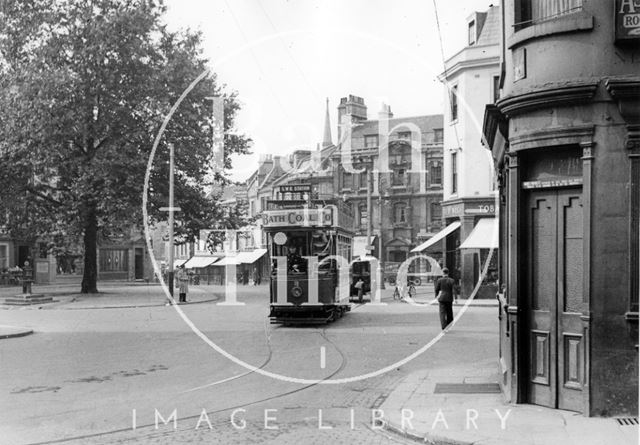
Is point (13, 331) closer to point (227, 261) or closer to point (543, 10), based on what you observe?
point (543, 10)

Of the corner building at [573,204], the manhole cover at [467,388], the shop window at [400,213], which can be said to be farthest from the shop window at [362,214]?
the corner building at [573,204]

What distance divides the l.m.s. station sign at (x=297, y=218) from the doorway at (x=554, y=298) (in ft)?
36.5

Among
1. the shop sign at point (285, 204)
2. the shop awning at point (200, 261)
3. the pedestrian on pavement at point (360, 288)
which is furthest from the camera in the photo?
the shop awning at point (200, 261)

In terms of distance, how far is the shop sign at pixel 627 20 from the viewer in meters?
8.32

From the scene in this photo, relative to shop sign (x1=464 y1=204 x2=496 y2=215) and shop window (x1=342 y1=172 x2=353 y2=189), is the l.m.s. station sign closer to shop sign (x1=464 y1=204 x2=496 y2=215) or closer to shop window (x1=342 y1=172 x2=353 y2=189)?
shop sign (x1=464 y1=204 x2=496 y2=215)

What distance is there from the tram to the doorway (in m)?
10.9

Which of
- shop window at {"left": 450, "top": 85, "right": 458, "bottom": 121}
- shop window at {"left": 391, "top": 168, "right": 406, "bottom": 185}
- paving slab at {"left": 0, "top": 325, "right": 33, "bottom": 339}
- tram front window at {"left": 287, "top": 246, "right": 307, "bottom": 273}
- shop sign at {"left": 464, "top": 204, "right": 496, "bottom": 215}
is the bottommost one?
paving slab at {"left": 0, "top": 325, "right": 33, "bottom": 339}

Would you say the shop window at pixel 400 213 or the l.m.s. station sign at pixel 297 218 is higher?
the shop window at pixel 400 213

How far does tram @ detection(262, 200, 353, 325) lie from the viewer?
20016 millimetres

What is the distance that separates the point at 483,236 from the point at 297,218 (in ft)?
48.4

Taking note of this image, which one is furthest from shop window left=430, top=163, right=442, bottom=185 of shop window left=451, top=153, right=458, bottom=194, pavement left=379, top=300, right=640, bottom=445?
pavement left=379, top=300, right=640, bottom=445

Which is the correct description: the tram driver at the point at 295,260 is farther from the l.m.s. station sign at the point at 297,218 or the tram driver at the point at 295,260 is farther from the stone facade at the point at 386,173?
the stone facade at the point at 386,173

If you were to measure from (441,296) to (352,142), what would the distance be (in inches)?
2045

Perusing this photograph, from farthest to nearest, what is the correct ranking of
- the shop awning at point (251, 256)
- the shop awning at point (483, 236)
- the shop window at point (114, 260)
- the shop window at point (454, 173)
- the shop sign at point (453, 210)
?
the shop window at point (114, 260)
the shop awning at point (251, 256)
the shop window at point (454, 173)
the shop sign at point (453, 210)
the shop awning at point (483, 236)
